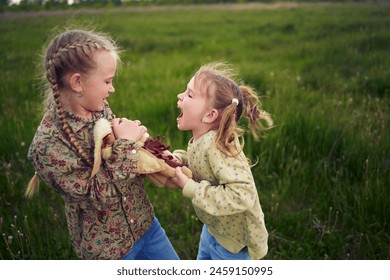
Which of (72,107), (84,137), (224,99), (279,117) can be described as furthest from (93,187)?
(279,117)

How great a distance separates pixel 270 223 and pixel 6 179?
6.47ft

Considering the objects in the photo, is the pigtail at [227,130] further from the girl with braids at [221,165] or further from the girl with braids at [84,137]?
the girl with braids at [84,137]

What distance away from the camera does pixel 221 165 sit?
179cm

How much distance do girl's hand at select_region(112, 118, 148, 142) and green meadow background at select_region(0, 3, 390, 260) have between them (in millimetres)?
627

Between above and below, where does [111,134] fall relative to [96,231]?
above

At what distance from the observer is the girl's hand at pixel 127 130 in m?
1.79

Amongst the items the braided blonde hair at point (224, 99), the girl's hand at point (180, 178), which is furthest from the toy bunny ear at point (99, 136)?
the braided blonde hair at point (224, 99)

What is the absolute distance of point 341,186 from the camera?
3.28 meters

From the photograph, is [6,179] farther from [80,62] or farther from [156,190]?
[80,62]

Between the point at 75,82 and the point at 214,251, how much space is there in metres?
0.98

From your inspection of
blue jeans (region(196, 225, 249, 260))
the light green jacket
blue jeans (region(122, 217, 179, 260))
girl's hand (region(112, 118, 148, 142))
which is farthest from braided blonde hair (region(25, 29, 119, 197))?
blue jeans (region(196, 225, 249, 260))

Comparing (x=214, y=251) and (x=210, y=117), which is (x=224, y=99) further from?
(x=214, y=251)

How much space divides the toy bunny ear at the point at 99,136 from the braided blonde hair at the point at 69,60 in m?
0.06
